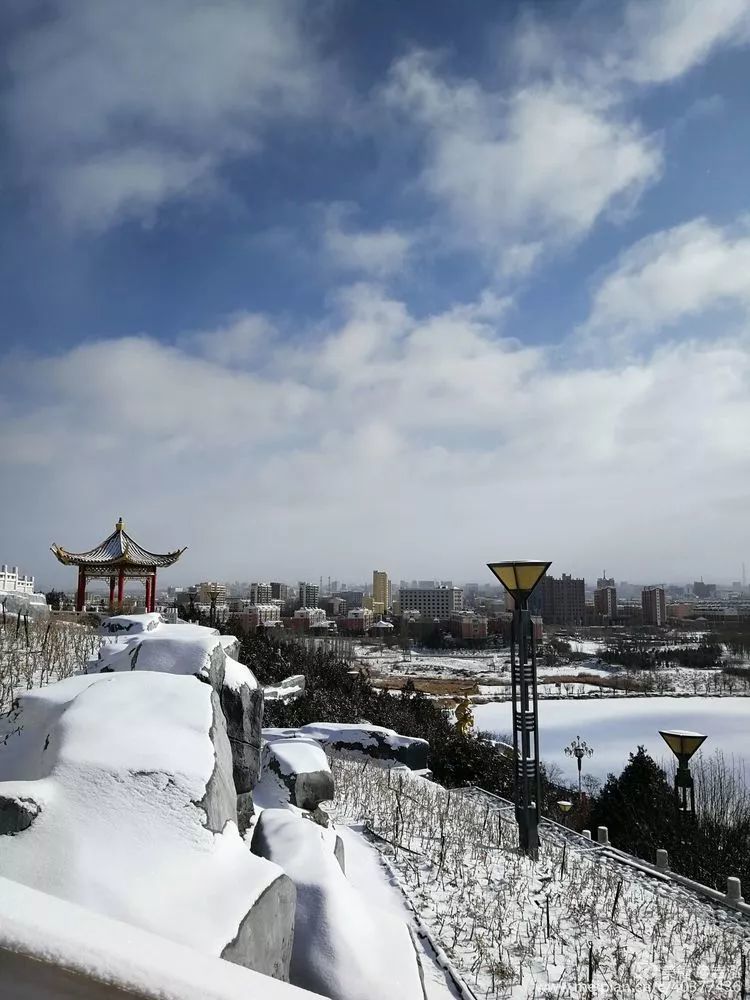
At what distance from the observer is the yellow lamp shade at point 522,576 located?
620 cm

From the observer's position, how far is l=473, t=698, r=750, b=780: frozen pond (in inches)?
806

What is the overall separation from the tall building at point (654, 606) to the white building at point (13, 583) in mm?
85420

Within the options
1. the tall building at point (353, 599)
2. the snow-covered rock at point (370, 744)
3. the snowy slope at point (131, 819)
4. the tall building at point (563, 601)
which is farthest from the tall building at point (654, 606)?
the snowy slope at point (131, 819)

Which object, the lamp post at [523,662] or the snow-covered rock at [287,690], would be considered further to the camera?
the snow-covered rock at [287,690]

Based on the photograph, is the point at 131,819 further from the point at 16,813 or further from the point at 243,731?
the point at 243,731

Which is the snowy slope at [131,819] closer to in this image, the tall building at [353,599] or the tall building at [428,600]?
the tall building at [428,600]

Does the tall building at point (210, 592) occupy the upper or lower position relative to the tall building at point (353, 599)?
upper

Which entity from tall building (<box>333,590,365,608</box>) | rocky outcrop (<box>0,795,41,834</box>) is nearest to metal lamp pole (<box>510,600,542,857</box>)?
rocky outcrop (<box>0,795,41,834</box>)

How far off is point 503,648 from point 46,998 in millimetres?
63923

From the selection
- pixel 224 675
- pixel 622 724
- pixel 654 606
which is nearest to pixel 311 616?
pixel 622 724

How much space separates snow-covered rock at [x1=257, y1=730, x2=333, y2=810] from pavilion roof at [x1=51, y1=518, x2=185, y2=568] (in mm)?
12639

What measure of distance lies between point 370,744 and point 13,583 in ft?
39.0

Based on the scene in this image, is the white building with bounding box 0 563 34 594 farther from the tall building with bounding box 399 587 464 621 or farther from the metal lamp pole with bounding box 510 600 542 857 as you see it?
the tall building with bounding box 399 587 464 621

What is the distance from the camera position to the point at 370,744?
9.84m
